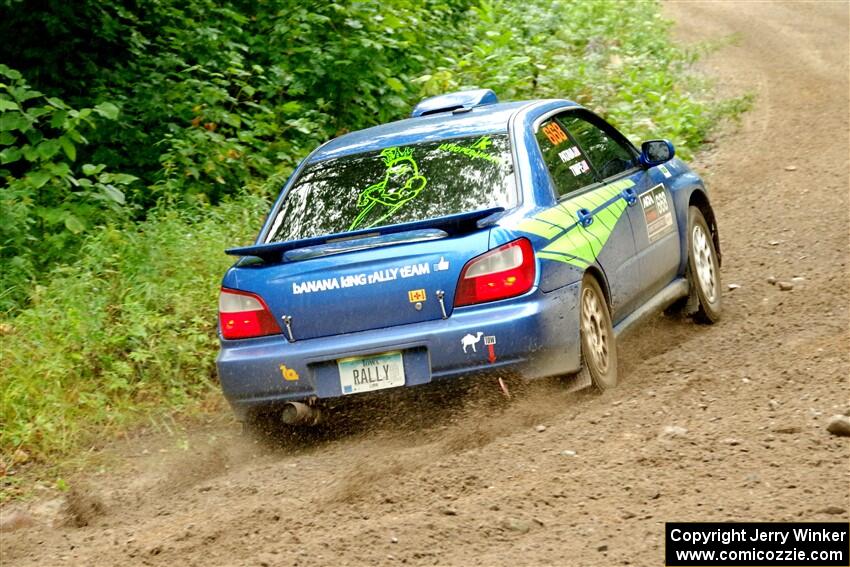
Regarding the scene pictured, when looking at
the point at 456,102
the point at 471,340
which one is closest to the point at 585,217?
the point at 471,340

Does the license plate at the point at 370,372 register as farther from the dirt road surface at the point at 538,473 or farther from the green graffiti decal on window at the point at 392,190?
the green graffiti decal on window at the point at 392,190

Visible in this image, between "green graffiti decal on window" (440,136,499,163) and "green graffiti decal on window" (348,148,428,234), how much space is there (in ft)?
0.67

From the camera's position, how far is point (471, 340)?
5.55 metres

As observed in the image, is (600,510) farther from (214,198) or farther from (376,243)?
(214,198)

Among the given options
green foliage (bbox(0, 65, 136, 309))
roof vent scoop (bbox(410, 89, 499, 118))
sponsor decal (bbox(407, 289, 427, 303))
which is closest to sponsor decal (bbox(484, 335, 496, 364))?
sponsor decal (bbox(407, 289, 427, 303))

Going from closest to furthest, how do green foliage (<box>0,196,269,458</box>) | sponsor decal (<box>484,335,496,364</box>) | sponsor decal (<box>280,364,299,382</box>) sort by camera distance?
sponsor decal (<box>484,335,496,364</box>)
sponsor decal (<box>280,364,299,382</box>)
green foliage (<box>0,196,269,458</box>)

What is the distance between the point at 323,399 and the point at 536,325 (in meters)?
1.08

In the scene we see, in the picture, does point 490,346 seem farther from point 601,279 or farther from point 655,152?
point 655,152

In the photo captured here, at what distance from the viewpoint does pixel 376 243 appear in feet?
18.8

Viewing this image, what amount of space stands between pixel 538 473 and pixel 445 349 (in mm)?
867

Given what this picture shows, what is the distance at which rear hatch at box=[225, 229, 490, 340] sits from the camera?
559 cm

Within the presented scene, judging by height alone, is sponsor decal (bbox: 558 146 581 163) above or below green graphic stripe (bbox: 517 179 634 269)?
above

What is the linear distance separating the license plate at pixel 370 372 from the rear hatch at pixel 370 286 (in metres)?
0.14

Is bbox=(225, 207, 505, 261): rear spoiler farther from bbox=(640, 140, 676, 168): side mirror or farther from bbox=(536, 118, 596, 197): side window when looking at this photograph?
bbox=(640, 140, 676, 168): side mirror
